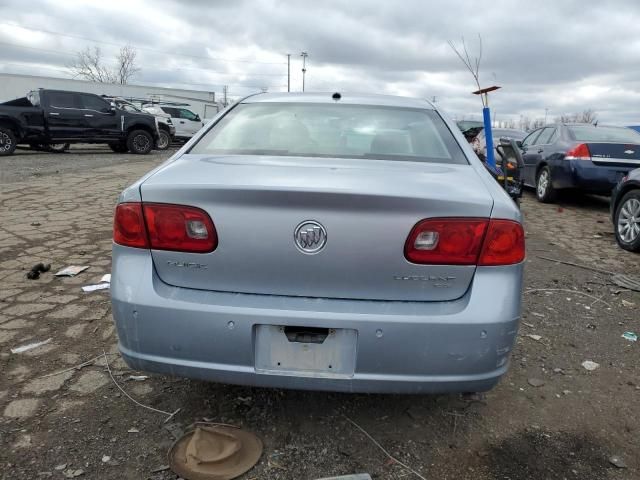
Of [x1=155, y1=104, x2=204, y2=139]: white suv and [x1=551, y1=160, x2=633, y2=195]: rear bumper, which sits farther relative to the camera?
[x1=155, y1=104, x2=204, y2=139]: white suv

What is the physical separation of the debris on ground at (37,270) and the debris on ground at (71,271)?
0.13m

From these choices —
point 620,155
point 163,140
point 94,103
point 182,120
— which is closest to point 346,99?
point 620,155

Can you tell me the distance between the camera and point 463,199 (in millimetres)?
1893

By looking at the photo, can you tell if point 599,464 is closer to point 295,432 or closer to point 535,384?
point 535,384

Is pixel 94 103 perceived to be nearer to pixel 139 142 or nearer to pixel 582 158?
pixel 139 142

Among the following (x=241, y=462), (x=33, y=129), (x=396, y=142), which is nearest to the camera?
(x=241, y=462)

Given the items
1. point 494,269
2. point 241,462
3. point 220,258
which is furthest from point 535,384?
point 220,258

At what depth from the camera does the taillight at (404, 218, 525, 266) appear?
1.87 metres

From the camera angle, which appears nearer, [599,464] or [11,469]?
[11,469]

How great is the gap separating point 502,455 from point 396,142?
1.53 metres

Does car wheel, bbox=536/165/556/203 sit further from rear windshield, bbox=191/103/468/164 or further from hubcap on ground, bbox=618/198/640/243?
rear windshield, bbox=191/103/468/164

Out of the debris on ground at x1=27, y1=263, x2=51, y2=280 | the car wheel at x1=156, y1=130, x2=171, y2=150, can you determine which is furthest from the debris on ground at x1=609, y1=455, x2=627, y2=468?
the car wheel at x1=156, y1=130, x2=171, y2=150

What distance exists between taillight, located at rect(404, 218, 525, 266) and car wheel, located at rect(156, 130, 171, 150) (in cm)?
1767

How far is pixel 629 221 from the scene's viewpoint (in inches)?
226
